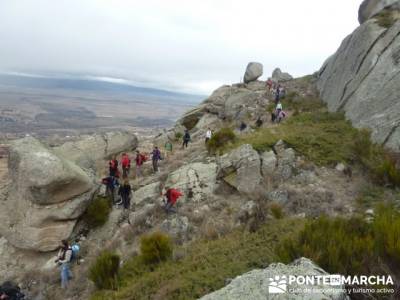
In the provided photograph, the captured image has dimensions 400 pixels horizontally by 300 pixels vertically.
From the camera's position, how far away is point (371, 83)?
20734 mm

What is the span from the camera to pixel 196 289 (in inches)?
332

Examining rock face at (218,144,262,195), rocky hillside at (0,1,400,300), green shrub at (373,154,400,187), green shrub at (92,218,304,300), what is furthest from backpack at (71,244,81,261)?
green shrub at (373,154,400,187)

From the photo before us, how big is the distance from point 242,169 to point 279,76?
36.3m

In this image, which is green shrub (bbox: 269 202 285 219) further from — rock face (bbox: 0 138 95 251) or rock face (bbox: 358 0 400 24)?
rock face (bbox: 358 0 400 24)

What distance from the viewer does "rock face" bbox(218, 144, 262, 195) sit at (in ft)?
56.4

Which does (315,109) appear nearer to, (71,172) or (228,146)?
(228,146)

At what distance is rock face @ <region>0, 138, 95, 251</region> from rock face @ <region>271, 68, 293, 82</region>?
34696 millimetres

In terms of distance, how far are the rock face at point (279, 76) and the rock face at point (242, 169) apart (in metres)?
30.8

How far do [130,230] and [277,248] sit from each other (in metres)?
9.22

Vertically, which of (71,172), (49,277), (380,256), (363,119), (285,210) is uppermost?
(363,119)

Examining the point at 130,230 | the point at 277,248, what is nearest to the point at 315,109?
the point at 130,230

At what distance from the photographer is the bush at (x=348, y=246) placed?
729 cm

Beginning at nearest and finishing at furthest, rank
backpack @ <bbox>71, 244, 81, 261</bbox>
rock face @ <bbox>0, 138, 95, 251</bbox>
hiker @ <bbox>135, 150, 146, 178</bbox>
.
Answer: backpack @ <bbox>71, 244, 81, 261</bbox> → rock face @ <bbox>0, 138, 95, 251</bbox> → hiker @ <bbox>135, 150, 146, 178</bbox>

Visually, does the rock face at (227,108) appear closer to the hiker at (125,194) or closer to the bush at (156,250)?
the hiker at (125,194)
